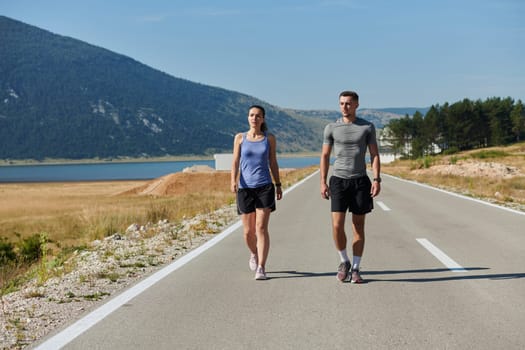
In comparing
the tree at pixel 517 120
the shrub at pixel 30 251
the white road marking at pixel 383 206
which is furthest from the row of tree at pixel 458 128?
the shrub at pixel 30 251

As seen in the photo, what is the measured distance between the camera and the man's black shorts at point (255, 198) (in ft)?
22.9

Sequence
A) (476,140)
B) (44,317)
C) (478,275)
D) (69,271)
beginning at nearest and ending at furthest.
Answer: (44,317), (478,275), (69,271), (476,140)

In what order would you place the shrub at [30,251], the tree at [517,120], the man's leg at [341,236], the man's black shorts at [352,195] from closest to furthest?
1. the man's black shorts at [352,195]
2. the man's leg at [341,236]
3. the shrub at [30,251]
4. the tree at [517,120]

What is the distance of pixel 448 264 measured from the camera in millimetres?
7875

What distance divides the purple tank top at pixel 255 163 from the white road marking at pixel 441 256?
2587mm

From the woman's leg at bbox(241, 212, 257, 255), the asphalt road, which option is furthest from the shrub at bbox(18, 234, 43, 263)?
the woman's leg at bbox(241, 212, 257, 255)

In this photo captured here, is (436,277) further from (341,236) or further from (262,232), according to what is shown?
(262,232)

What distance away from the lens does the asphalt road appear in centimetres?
466

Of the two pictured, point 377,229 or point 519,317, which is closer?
point 519,317

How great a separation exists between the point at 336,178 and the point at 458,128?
10909cm

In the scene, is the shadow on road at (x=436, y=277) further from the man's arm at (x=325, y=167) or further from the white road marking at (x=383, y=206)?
the white road marking at (x=383, y=206)

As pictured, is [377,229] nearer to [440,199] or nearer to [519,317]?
[519,317]

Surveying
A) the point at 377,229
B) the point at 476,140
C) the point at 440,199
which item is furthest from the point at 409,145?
the point at 377,229

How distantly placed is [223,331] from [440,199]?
1561cm
